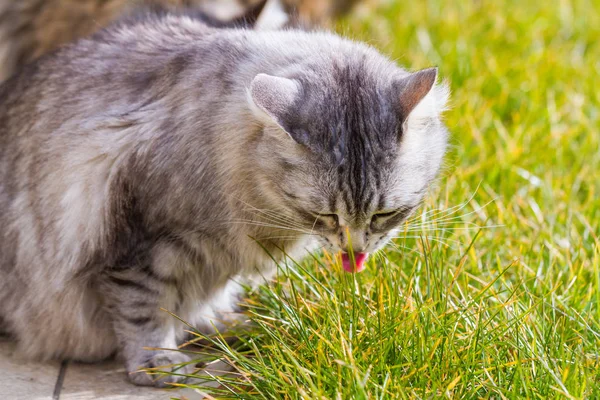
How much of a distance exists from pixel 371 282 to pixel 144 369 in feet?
2.80

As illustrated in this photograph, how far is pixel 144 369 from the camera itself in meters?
2.67

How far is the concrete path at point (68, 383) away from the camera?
8.75ft

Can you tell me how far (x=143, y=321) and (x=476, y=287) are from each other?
124 cm

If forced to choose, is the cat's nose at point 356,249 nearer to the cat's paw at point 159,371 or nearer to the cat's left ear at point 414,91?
the cat's left ear at point 414,91

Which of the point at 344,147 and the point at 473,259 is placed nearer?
the point at 344,147

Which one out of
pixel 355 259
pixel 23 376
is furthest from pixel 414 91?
pixel 23 376

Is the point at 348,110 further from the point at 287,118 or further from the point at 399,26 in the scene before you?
the point at 399,26

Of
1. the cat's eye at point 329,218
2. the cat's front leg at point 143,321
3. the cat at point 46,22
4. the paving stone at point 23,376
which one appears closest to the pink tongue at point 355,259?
the cat's eye at point 329,218

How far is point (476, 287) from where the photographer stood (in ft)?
9.84

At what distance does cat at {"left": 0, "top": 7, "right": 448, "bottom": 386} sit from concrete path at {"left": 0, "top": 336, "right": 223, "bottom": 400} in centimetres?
5

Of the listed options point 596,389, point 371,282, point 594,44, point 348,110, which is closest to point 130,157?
point 348,110

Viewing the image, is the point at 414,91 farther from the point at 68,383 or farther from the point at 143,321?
the point at 68,383

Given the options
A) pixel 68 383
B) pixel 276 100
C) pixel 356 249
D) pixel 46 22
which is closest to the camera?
pixel 276 100

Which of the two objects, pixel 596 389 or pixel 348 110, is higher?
pixel 348 110
